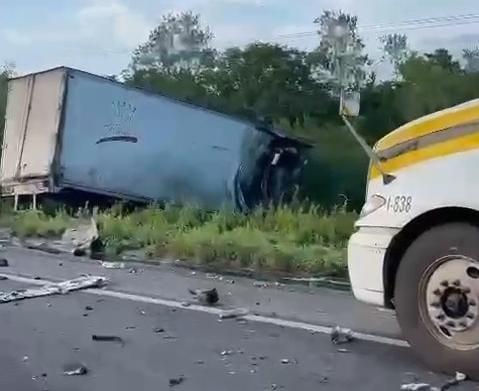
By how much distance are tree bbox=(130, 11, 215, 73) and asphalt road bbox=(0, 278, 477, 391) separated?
16.8 metres

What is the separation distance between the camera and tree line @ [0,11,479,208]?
17328 mm

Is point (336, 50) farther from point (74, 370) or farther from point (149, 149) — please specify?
point (74, 370)

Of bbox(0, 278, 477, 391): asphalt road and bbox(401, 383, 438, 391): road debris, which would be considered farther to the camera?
bbox(0, 278, 477, 391): asphalt road

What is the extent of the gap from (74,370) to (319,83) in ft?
53.1

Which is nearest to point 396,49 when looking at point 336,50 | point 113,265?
point 336,50

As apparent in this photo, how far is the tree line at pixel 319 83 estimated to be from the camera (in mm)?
17328

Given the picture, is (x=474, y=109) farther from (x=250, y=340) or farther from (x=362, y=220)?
(x=250, y=340)

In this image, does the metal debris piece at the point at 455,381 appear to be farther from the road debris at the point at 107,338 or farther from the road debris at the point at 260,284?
the road debris at the point at 260,284

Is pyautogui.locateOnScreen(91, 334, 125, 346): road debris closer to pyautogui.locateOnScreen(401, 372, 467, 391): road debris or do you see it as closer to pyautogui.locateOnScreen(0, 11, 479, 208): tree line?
pyautogui.locateOnScreen(401, 372, 467, 391): road debris

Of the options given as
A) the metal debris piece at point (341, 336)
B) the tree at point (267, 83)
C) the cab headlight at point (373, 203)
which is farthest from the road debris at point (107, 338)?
the tree at point (267, 83)

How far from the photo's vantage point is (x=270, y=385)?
514 cm

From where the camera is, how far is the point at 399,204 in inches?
219

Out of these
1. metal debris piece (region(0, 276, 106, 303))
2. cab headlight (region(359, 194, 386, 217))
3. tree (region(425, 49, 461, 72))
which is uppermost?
tree (region(425, 49, 461, 72))

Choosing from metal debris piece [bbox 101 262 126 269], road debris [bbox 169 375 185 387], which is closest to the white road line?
metal debris piece [bbox 101 262 126 269]
